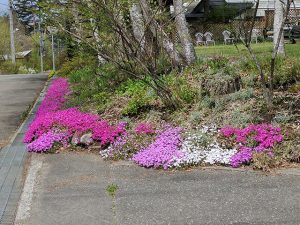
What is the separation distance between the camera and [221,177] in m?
5.90

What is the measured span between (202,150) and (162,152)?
587 millimetres

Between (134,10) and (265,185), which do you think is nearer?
(265,185)

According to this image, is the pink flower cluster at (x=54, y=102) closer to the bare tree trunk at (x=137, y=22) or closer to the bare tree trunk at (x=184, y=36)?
the bare tree trunk at (x=137, y=22)

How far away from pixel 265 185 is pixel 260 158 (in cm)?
69

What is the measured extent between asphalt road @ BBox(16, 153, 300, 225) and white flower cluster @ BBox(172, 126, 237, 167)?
9.8 inches

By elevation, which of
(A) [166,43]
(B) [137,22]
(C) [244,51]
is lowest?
(C) [244,51]

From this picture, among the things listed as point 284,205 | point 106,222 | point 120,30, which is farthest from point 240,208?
point 120,30

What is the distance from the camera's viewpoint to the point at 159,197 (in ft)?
17.4

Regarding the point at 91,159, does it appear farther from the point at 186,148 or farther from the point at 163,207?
the point at 163,207

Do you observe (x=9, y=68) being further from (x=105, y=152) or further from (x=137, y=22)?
(x=105, y=152)

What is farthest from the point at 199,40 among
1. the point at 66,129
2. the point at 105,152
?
the point at 105,152

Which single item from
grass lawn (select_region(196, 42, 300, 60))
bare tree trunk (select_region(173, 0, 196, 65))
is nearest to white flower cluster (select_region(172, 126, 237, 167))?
grass lawn (select_region(196, 42, 300, 60))

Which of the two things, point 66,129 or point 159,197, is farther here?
point 66,129

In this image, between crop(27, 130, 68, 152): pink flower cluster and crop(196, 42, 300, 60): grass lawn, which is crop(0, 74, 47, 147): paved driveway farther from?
crop(196, 42, 300, 60): grass lawn
